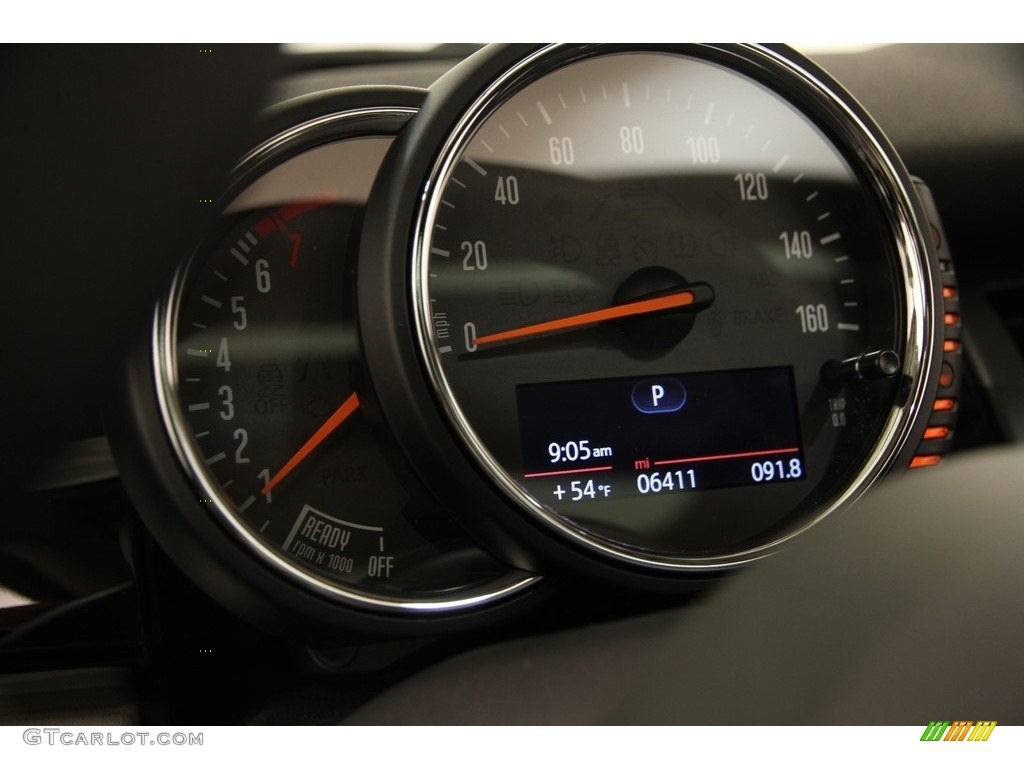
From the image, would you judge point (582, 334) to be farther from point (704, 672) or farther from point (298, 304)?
point (704, 672)

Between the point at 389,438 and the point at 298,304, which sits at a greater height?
the point at 298,304

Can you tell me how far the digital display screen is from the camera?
115 centimetres

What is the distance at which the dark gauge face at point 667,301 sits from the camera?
115 cm

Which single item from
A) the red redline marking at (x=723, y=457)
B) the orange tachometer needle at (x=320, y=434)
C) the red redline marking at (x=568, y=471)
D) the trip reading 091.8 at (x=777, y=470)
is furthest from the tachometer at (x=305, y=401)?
the trip reading 091.8 at (x=777, y=470)

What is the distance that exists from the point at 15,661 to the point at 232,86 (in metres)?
0.62

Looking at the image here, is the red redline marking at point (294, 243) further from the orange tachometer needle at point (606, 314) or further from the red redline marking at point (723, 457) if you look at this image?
the red redline marking at point (723, 457)

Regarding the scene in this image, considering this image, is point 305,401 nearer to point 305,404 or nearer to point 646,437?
point 305,404

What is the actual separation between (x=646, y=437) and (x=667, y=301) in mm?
161
